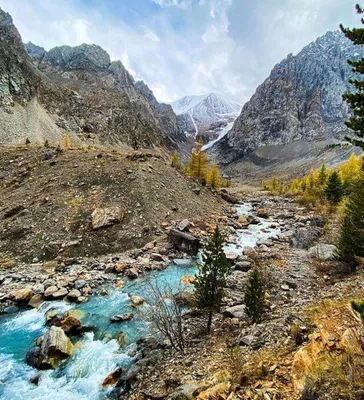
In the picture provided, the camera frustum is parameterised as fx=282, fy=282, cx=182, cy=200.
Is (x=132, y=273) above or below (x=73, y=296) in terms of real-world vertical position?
below

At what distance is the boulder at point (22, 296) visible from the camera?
19.6 m

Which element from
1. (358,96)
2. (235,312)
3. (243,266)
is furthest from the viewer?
(243,266)

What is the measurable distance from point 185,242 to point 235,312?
44.2ft

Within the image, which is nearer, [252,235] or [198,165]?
[252,235]

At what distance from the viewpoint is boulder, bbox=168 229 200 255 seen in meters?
29.3

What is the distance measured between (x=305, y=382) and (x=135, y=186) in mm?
30734

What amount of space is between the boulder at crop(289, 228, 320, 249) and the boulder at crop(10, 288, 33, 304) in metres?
26.7

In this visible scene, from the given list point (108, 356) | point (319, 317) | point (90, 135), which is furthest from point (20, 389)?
point (90, 135)

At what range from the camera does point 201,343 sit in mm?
13922

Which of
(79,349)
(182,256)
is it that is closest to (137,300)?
(79,349)

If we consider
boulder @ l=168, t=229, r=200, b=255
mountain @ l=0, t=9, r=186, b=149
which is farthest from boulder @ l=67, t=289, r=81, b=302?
mountain @ l=0, t=9, r=186, b=149

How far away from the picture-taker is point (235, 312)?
1645cm

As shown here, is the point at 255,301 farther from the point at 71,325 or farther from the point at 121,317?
the point at 71,325

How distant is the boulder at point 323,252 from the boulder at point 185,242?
11.5 meters
